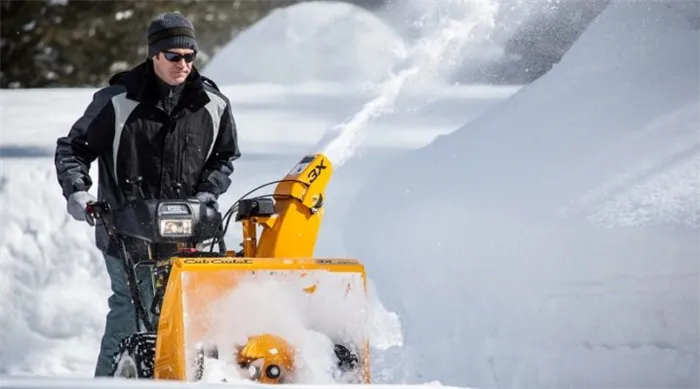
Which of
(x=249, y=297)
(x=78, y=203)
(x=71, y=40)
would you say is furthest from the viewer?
(x=71, y=40)

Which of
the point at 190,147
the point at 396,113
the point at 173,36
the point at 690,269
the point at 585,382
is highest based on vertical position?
the point at 396,113

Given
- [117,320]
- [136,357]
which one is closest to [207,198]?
[117,320]

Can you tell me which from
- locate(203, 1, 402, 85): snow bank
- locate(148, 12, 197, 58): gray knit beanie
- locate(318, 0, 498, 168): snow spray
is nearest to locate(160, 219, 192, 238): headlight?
locate(148, 12, 197, 58): gray knit beanie

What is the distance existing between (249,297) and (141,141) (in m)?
0.99

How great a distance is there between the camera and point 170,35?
5.75 metres

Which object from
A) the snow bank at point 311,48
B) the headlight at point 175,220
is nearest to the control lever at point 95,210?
the headlight at point 175,220

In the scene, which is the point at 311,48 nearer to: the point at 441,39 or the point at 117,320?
the point at 441,39

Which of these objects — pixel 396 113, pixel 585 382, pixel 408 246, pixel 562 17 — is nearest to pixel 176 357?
pixel 585 382

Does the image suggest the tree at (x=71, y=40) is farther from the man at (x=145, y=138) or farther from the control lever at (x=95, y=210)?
the control lever at (x=95, y=210)

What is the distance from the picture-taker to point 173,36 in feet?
18.9

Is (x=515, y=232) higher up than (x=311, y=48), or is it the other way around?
(x=311, y=48)

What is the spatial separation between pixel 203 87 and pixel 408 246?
2659 mm

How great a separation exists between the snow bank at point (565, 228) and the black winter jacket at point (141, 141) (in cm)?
200

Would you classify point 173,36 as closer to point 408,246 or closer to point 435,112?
point 408,246
